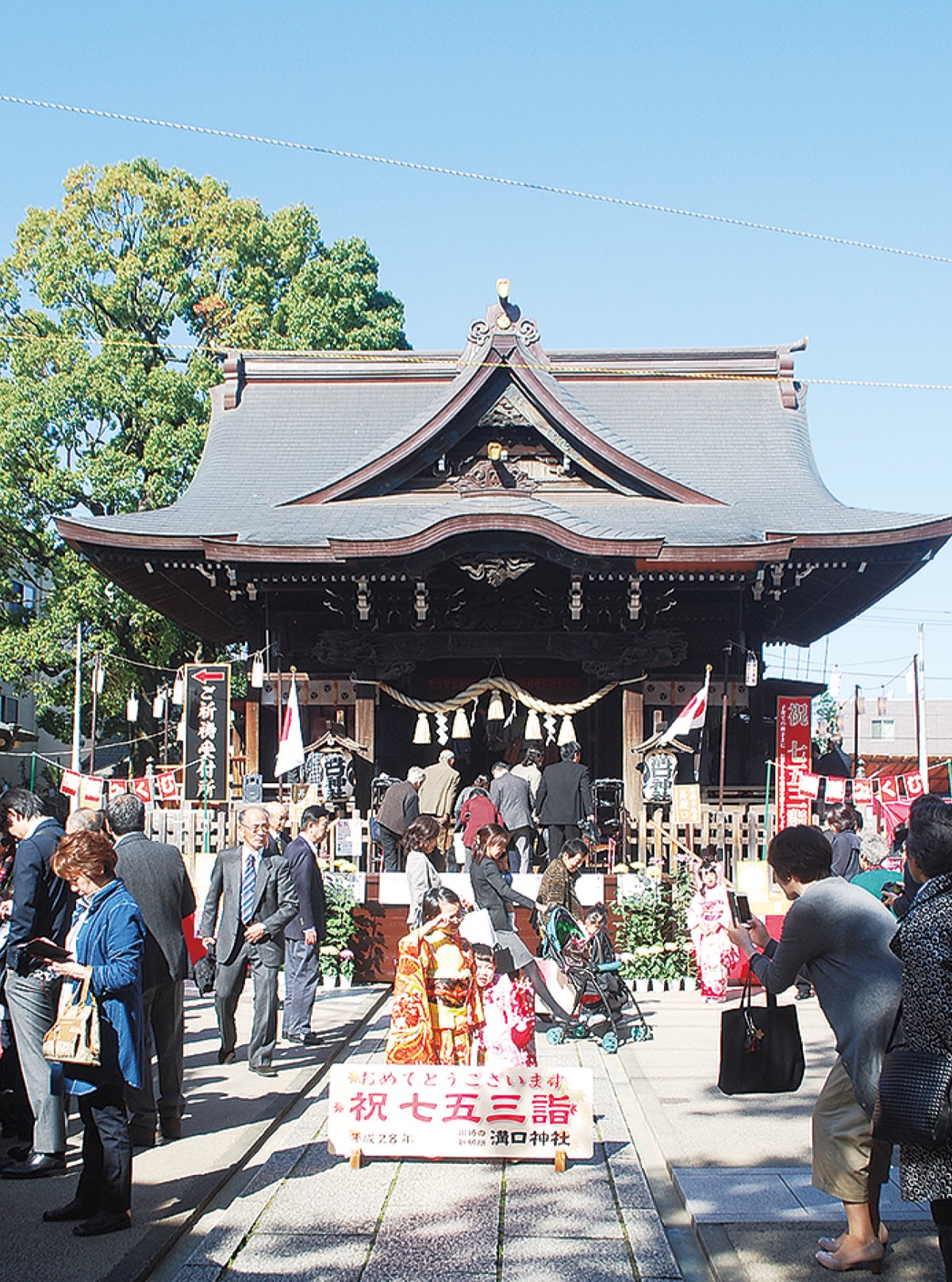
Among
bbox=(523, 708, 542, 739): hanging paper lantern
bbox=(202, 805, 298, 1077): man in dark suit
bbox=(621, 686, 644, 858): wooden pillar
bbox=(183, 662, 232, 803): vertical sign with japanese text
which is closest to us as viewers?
bbox=(202, 805, 298, 1077): man in dark suit

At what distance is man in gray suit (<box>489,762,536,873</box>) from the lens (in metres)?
13.3

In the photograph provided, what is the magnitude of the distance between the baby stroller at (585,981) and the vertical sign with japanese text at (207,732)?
237 inches

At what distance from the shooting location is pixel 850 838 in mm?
10297

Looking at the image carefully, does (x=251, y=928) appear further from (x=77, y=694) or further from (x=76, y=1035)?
(x=77, y=694)

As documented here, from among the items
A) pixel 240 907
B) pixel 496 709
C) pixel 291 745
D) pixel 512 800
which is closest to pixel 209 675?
pixel 291 745

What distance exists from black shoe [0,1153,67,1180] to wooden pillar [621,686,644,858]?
30.9 ft

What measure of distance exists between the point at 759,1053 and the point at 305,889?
198 inches

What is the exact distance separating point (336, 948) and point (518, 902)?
3.07 m

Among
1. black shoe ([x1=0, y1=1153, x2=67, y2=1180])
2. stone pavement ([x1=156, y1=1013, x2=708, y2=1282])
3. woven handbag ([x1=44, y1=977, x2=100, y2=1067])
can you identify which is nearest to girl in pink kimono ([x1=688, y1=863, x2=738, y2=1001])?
stone pavement ([x1=156, y1=1013, x2=708, y2=1282])

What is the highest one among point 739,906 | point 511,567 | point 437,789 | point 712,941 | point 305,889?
point 511,567

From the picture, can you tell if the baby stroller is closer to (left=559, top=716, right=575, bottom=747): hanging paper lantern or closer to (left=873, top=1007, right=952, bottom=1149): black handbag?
(left=873, top=1007, right=952, bottom=1149): black handbag

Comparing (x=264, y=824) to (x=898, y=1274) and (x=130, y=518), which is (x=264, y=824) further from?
(x=130, y=518)

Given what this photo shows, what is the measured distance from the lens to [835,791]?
1470cm

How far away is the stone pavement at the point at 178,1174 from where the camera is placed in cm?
473
